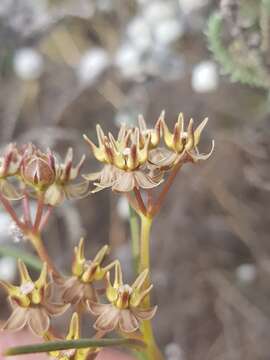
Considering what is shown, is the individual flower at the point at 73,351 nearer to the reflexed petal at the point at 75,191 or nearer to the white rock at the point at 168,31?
the reflexed petal at the point at 75,191

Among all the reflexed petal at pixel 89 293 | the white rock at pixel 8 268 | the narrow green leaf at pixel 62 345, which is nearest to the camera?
the narrow green leaf at pixel 62 345

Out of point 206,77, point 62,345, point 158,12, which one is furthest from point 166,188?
point 158,12

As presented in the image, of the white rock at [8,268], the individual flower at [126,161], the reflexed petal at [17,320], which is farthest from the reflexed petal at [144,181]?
the white rock at [8,268]

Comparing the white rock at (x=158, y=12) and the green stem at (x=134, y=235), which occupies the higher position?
the white rock at (x=158, y=12)

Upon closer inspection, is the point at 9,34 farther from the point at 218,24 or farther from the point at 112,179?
the point at 112,179

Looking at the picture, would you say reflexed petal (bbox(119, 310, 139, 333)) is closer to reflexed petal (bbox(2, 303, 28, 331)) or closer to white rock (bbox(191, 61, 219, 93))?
reflexed petal (bbox(2, 303, 28, 331))

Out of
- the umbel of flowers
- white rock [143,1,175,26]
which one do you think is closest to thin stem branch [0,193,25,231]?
the umbel of flowers
